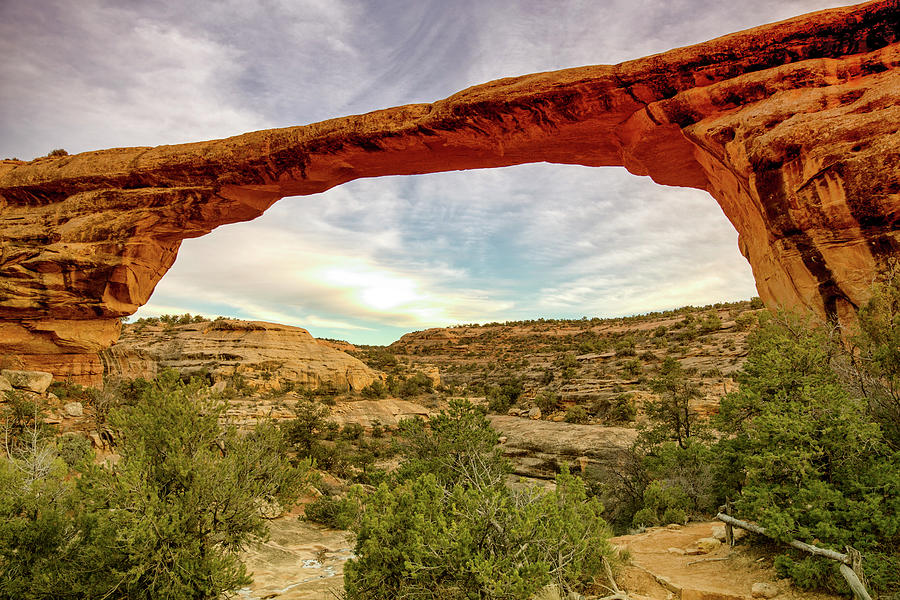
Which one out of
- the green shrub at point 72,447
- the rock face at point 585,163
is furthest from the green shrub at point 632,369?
the green shrub at point 72,447

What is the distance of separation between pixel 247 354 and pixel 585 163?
23.1 meters

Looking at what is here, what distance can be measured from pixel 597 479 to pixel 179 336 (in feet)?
89.7

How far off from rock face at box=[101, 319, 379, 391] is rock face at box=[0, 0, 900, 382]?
11.3 meters

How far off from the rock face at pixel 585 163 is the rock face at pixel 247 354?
443 inches

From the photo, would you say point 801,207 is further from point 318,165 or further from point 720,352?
point 720,352

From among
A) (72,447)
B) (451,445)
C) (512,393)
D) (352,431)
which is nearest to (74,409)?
(72,447)

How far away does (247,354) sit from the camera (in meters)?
25.8

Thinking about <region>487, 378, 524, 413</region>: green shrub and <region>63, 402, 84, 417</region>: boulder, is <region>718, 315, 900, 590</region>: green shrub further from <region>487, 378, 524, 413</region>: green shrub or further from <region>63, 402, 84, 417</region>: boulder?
<region>487, 378, 524, 413</region>: green shrub

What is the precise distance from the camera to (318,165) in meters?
11.2

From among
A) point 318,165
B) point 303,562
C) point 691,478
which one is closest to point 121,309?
point 318,165

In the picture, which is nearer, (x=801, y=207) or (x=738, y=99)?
(x=801, y=207)

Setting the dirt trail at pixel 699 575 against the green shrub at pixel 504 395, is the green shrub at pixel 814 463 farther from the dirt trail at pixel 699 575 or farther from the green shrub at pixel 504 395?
the green shrub at pixel 504 395

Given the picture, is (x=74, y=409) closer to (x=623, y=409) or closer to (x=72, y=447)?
(x=72, y=447)

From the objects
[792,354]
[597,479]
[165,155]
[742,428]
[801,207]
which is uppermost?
[165,155]
